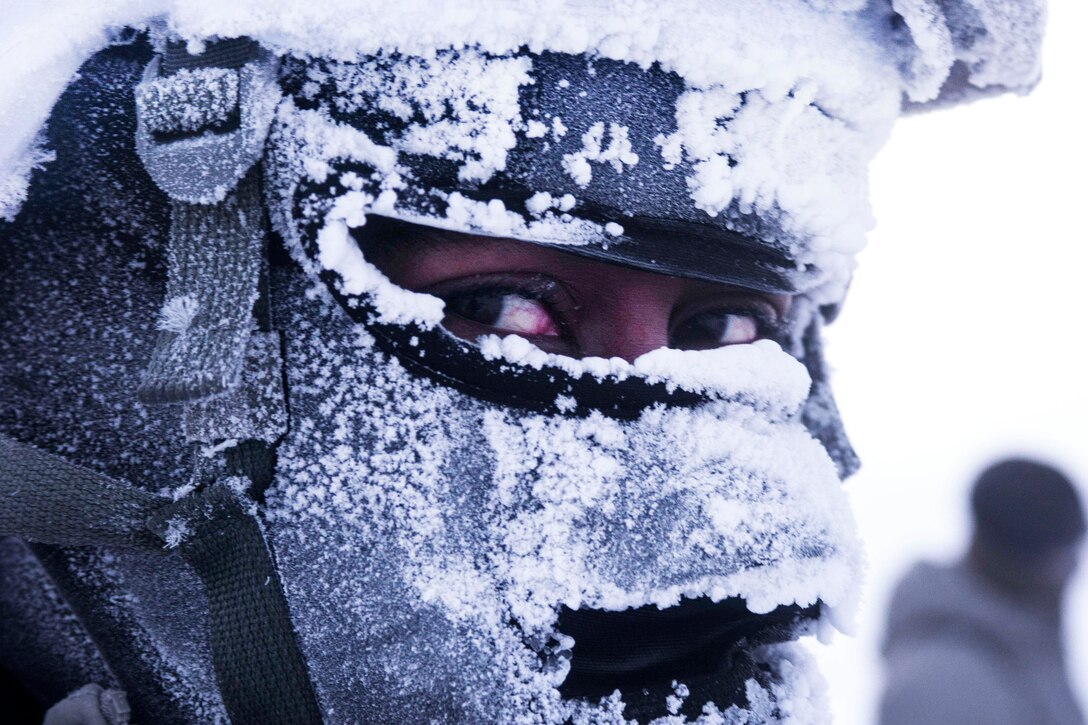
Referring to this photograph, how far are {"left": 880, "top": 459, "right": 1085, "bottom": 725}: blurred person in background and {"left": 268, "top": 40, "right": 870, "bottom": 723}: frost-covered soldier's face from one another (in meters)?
1.79

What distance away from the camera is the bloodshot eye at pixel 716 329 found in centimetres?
131

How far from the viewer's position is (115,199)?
3.64ft

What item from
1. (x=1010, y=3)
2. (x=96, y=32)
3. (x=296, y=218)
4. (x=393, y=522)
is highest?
(x=1010, y=3)

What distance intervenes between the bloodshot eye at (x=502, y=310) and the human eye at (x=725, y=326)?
217mm

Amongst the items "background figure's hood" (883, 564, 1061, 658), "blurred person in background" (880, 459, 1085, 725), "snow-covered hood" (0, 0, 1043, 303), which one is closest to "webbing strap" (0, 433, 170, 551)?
"snow-covered hood" (0, 0, 1043, 303)

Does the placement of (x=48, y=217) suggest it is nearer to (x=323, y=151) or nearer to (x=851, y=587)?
(x=323, y=151)

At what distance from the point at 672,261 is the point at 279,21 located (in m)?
0.60

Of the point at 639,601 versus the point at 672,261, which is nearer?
the point at 639,601

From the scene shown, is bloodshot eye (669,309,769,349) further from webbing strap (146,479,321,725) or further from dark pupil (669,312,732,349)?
webbing strap (146,479,321,725)

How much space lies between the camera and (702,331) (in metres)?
1.35

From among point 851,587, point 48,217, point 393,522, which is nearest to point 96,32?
point 48,217

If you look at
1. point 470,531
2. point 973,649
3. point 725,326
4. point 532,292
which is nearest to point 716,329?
point 725,326

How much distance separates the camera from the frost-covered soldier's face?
1.03 m

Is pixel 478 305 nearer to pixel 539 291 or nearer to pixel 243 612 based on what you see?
pixel 539 291
